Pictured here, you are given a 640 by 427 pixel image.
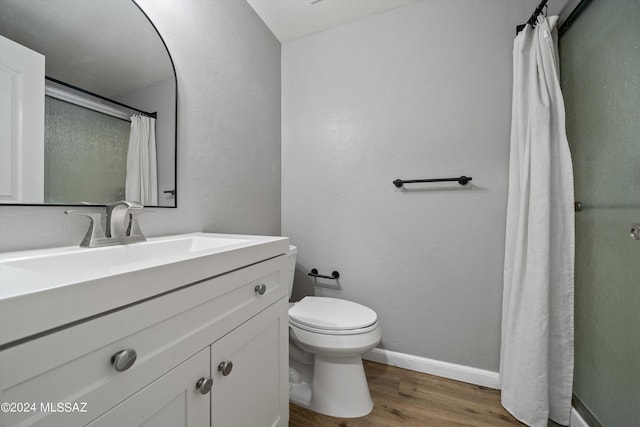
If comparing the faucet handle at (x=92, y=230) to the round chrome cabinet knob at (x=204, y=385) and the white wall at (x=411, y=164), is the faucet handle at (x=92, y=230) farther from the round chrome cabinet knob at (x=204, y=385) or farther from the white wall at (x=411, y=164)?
the white wall at (x=411, y=164)

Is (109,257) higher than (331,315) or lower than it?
higher

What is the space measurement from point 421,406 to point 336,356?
0.50 metres

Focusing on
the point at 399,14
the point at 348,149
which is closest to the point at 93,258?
the point at 348,149

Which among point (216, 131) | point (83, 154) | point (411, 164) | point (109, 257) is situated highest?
point (216, 131)

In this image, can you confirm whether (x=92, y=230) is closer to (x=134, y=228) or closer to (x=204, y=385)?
(x=134, y=228)

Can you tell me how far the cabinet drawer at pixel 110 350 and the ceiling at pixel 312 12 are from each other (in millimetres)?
1628

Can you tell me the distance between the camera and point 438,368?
144 centimetres

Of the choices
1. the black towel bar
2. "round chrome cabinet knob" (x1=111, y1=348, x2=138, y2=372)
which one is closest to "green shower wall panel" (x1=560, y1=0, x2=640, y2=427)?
the black towel bar

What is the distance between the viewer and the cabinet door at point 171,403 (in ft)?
1.44

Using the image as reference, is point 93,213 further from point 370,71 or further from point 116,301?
point 370,71

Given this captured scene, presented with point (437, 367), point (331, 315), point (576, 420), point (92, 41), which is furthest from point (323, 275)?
point (92, 41)

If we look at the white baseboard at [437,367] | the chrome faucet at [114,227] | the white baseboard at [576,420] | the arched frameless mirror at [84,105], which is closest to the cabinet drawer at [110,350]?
the chrome faucet at [114,227]

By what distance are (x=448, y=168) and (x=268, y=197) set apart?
1.11m

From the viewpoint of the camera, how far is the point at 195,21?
1154mm
